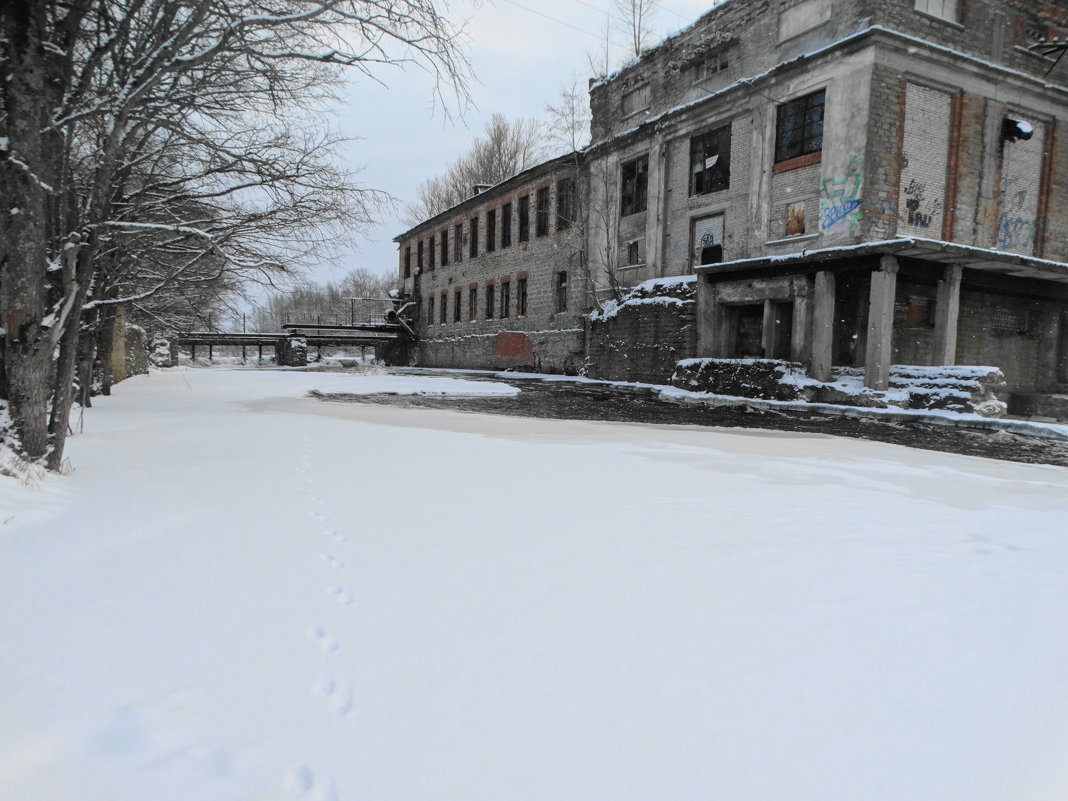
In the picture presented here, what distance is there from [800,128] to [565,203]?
415 inches

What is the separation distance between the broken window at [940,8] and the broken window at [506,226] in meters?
16.9

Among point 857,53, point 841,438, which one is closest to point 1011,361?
point 857,53

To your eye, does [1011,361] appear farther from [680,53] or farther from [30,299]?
[30,299]

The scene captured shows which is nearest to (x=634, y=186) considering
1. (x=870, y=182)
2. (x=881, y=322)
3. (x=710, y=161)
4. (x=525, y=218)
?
(x=710, y=161)

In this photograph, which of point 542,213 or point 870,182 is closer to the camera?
point 870,182

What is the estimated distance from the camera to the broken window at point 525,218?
26.9 meters

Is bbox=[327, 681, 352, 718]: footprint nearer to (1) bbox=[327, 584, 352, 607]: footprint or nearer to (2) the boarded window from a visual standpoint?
(1) bbox=[327, 584, 352, 607]: footprint

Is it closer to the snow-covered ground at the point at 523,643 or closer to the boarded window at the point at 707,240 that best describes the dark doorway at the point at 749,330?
the boarded window at the point at 707,240

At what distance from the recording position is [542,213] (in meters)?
26.1

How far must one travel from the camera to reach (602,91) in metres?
22.8

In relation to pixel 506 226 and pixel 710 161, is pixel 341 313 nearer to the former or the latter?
pixel 506 226

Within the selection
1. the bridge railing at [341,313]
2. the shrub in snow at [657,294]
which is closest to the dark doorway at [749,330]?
the shrub in snow at [657,294]

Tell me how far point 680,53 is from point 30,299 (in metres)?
19.6

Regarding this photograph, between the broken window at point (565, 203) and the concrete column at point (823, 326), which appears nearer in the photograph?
the concrete column at point (823, 326)
